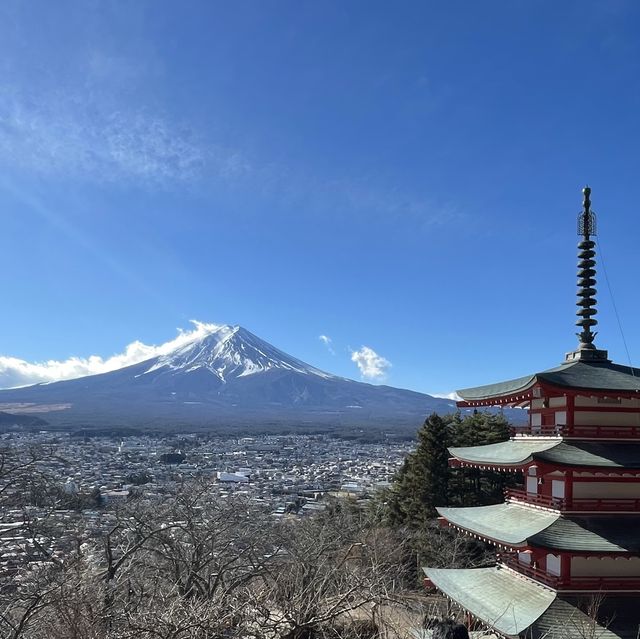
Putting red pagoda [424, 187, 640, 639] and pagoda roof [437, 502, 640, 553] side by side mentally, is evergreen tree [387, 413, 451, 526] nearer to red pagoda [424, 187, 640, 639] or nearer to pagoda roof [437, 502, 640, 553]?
red pagoda [424, 187, 640, 639]

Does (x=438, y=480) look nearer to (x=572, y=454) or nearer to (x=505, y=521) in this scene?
(x=505, y=521)

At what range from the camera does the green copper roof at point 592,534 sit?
10.1m

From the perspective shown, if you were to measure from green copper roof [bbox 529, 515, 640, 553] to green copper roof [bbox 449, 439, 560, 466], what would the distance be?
1228mm

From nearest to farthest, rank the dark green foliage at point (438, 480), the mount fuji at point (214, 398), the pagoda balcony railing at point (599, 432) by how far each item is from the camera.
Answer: the pagoda balcony railing at point (599, 432)
the dark green foliage at point (438, 480)
the mount fuji at point (214, 398)

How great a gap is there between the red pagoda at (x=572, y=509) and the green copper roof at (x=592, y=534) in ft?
0.06

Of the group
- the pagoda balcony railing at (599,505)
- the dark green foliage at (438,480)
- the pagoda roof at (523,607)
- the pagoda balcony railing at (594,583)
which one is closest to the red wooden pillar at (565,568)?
the pagoda balcony railing at (594,583)

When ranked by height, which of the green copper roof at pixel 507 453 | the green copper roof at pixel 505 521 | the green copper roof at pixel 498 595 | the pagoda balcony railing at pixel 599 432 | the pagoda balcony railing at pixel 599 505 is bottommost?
the green copper roof at pixel 498 595

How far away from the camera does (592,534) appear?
10445mm

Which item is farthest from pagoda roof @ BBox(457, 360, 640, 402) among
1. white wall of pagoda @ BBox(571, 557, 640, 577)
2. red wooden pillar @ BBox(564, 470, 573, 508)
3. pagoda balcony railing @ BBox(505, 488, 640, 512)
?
white wall of pagoda @ BBox(571, 557, 640, 577)

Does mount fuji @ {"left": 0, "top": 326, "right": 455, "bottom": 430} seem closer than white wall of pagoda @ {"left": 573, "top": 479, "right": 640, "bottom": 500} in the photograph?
No

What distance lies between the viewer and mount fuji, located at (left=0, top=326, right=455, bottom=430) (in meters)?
131

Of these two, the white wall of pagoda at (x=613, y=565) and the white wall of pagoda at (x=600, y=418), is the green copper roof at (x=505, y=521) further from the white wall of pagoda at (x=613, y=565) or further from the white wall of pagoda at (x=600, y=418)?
the white wall of pagoda at (x=600, y=418)

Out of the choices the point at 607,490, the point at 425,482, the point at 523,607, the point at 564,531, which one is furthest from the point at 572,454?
the point at 425,482

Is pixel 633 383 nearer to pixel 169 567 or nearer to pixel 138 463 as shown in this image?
pixel 169 567
